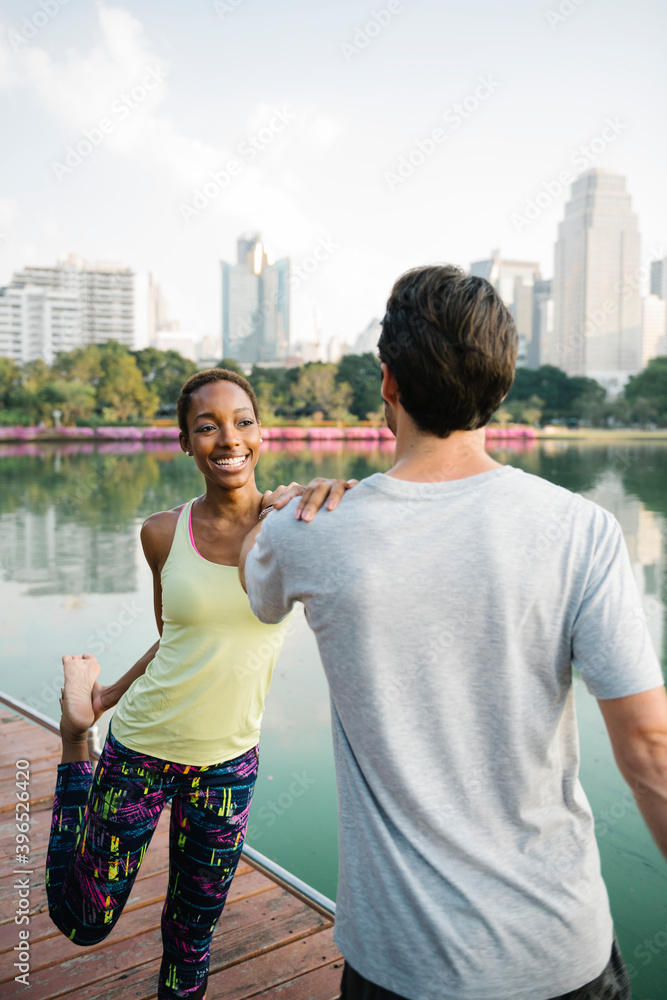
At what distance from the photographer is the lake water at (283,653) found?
294cm

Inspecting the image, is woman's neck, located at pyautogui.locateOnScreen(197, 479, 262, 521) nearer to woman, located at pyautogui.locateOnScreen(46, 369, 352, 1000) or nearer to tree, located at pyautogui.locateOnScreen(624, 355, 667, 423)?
woman, located at pyautogui.locateOnScreen(46, 369, 352, 1000)

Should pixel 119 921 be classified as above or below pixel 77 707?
below

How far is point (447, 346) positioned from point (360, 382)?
3879cm

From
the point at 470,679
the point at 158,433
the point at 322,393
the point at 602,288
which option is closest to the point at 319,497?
the point at 470,679

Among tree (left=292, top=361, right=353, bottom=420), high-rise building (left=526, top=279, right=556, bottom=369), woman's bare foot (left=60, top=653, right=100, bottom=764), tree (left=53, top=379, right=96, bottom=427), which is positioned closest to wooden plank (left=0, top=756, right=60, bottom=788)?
woman's bare foot (left=60, top=653, right=100, bottom=764)

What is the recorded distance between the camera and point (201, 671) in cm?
138

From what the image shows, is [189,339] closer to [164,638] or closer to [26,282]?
[26,282]

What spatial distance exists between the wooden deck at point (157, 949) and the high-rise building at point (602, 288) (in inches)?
2566

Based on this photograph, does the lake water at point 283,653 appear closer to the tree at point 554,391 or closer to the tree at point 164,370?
the tree at point 164,370

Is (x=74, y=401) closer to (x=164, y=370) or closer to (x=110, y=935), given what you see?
(x=164, y=370)

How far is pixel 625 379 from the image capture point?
2486 inches

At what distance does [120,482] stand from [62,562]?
921 cm


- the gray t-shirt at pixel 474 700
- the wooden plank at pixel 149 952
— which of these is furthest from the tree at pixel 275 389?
the gray t-shirt at pixel 474 700

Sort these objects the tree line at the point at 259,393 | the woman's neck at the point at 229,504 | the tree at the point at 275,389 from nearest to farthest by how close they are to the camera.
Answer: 1. the woman's neck at the point at 229,504
2. the tree line at the point at 259,393
3. the tree at the point at 275,389
